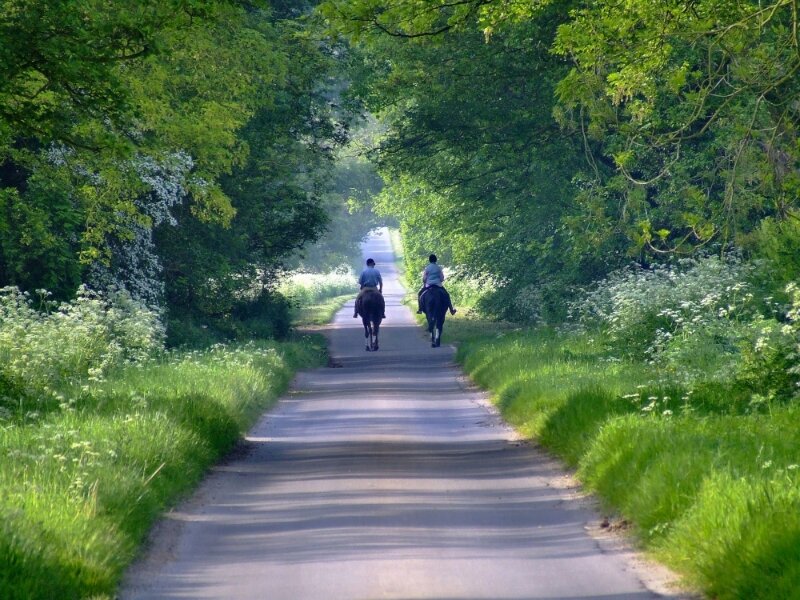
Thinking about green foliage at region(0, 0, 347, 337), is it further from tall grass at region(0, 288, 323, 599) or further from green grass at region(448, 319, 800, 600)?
green grass at region(448, 319, 800, 600)

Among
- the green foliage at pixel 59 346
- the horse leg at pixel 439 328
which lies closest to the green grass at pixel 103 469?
the green foliage at pixel 59 346

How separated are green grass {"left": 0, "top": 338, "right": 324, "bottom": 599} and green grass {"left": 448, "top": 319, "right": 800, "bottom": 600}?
355cm

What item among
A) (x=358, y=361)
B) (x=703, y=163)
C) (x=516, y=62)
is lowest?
(x=358, y=361)

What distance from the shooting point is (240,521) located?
37.0 feet

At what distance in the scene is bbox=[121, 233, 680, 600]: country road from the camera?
342 inches

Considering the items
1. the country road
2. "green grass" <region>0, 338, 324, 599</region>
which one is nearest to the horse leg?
"green grass" <region>0, 338, 324, 599</region>

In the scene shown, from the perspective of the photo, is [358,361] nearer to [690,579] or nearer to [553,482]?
[553,482]

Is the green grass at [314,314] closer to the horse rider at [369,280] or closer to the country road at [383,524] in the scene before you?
the horse rider at [369,280]

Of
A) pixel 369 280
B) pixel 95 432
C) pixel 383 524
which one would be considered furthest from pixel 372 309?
pixel 383 524

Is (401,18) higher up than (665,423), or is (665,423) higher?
(401,18)

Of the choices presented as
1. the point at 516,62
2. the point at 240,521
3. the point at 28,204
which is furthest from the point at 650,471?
the point at 516,62

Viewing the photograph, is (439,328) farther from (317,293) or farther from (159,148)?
(317,293)

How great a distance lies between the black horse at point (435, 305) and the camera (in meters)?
36.1

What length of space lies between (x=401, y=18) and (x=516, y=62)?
14.2 m
